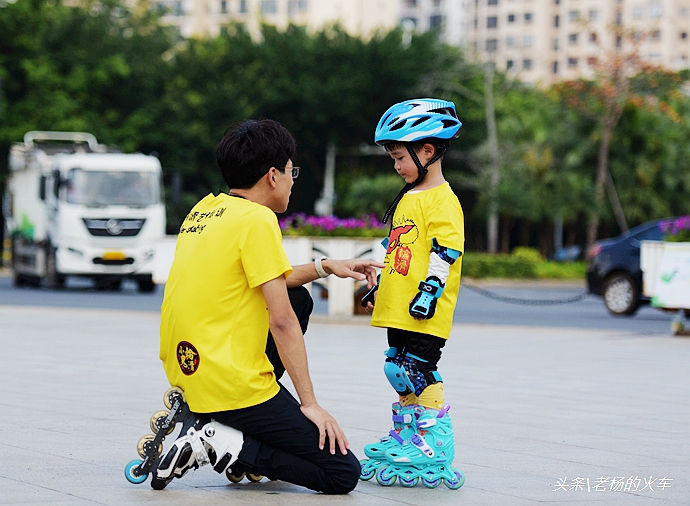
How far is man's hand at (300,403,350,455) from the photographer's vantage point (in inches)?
190

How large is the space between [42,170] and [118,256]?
3001 millimetres

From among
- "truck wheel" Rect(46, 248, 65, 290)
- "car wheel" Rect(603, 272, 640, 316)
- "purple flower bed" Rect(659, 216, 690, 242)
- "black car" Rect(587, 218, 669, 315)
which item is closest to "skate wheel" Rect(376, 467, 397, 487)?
"purple flower bed" Rect(659, 216, 690, 242)

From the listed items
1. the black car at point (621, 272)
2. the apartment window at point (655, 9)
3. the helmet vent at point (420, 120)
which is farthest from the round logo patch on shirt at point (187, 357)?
the apartment window at point (655, 9)

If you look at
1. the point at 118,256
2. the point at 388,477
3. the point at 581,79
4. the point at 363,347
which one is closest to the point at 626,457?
the point at 388,477

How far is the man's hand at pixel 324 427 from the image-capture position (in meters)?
4.83

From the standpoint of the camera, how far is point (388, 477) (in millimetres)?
5117

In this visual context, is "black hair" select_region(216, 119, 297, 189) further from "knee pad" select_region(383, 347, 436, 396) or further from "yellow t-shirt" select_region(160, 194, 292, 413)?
"knee pad" select_region(383, 347, 436, 396)

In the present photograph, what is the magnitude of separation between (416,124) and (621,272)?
50.0ft

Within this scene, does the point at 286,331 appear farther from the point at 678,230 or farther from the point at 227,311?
the point at 678,230

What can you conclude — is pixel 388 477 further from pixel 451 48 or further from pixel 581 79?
pixel 451 48

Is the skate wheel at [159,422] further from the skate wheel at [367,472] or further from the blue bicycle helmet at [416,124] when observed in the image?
the blue bicycle helmet at [416,124]

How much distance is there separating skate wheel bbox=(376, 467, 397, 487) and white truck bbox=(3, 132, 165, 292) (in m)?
20.0

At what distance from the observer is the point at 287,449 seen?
4859mm

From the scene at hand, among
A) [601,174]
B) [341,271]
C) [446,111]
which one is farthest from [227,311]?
[601,174]
